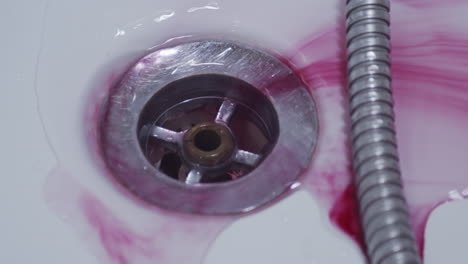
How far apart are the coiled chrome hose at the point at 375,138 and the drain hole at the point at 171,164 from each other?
0.19 meters

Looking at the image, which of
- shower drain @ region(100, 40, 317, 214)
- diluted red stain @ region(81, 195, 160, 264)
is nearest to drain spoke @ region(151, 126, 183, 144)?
shower drain @ region(100, 40, 317, 214)

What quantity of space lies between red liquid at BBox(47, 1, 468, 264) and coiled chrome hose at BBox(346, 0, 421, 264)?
0.02 m

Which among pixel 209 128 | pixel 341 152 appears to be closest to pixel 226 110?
pixel 209 128

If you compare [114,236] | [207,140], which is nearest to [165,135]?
[207,140]

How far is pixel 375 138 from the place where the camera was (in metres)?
0.41

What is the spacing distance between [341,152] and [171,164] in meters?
0.19

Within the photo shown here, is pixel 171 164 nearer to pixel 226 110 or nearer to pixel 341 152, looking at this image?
pixel 226 110

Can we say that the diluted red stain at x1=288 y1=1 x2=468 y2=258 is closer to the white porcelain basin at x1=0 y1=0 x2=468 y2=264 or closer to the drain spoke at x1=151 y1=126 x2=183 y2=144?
the white porcelain basin at x1=0 y1=0 x2=468 y2=264

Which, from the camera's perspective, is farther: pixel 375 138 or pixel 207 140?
pixel 207 140

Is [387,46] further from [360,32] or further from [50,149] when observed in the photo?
[50,149]

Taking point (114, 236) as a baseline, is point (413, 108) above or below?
above

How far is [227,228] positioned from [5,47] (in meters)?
0.24

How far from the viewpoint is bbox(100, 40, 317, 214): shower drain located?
17.1 inches

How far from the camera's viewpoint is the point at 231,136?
517 mm
